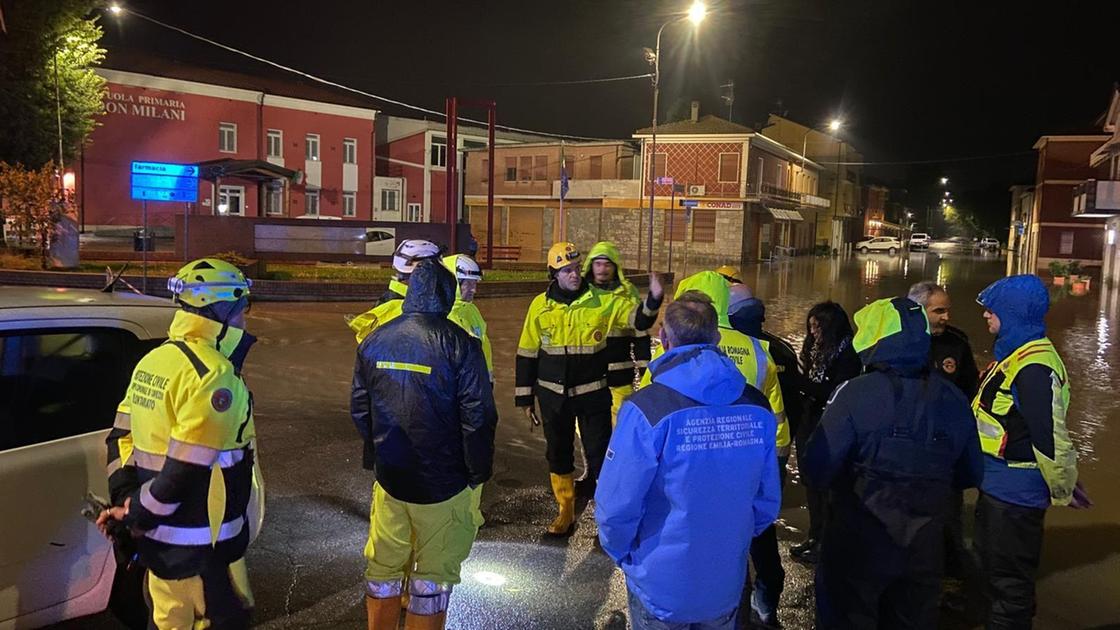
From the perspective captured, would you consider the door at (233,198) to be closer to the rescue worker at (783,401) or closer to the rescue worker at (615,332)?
the rescue worker at (615,332)

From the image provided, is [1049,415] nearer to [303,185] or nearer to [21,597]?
[21,597]

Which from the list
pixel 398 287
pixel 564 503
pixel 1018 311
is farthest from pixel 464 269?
pixel 1018 311

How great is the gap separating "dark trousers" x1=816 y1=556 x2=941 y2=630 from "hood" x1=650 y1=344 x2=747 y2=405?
1053mm

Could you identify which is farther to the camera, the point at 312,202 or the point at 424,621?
the point at 312,202

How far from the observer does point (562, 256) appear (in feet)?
17.9

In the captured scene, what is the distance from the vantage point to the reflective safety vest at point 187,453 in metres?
2.62

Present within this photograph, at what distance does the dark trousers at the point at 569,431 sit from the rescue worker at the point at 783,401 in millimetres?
1279

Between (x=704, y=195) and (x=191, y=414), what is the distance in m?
45.5

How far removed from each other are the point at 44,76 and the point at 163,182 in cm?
1574

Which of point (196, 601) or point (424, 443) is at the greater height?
point (424, 443)

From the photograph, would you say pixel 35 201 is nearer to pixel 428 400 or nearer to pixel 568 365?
pixel 568 365

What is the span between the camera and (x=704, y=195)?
46406mm

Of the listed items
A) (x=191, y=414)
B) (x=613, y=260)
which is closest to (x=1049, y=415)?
(x=613, y=260)

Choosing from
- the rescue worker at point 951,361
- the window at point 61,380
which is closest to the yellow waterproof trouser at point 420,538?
the window at point 61,380
